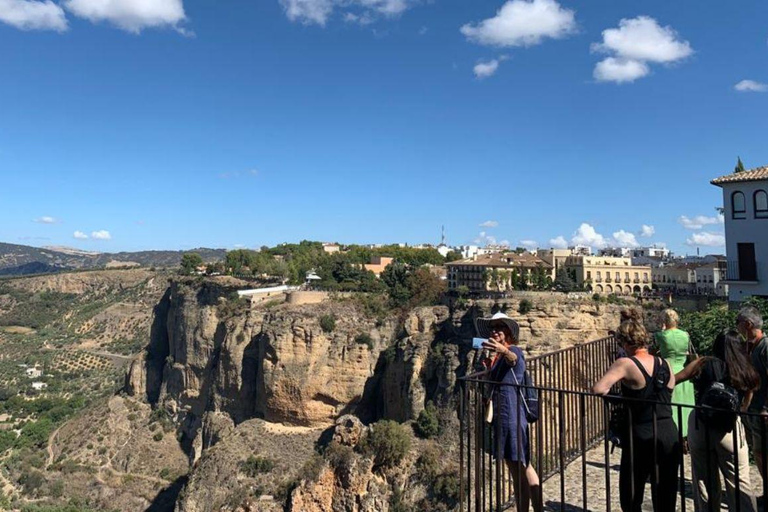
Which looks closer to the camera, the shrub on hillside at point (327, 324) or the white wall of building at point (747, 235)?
the white wall of building at point (747, 235)

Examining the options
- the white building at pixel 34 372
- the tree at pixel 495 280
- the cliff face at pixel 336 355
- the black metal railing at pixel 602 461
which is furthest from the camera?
the white building at pixel 34 372

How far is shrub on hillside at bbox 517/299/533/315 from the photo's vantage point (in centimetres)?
2711

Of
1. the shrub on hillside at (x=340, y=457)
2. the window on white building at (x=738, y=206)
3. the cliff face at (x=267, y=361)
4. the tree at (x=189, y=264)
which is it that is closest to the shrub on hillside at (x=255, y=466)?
the cliff face at (x=267, y=361)

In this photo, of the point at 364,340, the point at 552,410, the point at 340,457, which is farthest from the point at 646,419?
the point at 364,340

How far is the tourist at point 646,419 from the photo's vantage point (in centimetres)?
376

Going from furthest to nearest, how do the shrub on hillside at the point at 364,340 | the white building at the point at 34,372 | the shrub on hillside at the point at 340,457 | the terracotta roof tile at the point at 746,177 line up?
the white building at the point at 34,372
the shrub on hillside at the point at 364,340
the shrub on hillside at the point at 340,457
the terracotta roof tile at the point at 746,177

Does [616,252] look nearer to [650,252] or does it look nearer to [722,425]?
[650,252]

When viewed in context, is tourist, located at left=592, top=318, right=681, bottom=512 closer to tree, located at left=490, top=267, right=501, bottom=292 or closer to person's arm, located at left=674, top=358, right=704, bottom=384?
person's arm, located at left=674, top=358, right=704, bottom=384

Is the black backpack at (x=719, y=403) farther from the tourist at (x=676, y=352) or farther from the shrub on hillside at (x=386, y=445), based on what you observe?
the shrub on hillside at (x=386, y=445)

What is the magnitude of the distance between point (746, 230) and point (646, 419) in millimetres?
15006

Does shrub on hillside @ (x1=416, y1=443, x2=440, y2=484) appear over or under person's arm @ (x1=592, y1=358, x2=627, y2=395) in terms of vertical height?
under

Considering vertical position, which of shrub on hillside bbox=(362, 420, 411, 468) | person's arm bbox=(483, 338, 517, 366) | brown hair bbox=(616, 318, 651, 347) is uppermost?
brown hair bbox=(616, 318, 651, 347)

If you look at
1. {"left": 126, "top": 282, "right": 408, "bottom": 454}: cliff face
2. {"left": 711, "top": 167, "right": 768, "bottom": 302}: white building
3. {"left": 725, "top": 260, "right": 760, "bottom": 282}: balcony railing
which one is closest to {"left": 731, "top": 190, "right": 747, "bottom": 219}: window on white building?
{"left": 711, "top": 167, "right": 768, "bottom": 302}: white building

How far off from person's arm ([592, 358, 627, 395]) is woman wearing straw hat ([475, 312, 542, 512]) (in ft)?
2.33
